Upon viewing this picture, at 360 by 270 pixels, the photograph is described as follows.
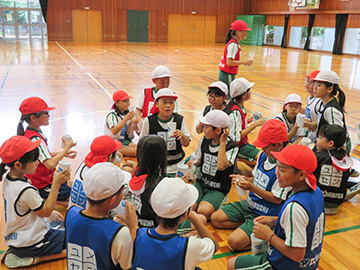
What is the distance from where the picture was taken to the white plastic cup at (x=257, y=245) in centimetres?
230

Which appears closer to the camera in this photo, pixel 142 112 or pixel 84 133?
pixel 142 112

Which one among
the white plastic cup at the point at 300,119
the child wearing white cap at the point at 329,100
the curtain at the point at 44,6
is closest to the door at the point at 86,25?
the curtain at the point at 44,6

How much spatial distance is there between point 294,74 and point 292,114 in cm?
936

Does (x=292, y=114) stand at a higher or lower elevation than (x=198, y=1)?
lower

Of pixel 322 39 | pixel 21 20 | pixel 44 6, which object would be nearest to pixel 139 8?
pixel 44 6

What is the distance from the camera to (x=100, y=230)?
5.71ft

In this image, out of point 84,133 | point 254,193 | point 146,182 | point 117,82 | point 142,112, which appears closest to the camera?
point 146,182

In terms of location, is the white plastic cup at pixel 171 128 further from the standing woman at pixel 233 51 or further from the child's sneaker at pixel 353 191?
the standing woman at pixel 233 51

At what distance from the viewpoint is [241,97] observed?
4293mm

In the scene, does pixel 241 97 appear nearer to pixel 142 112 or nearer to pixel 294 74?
pixel 142 112

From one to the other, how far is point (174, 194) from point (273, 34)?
2784 centimetres

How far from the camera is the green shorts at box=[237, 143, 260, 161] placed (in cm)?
445

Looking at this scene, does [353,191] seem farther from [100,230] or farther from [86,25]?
[86,25]

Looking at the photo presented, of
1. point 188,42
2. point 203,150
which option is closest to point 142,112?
point 203,150
